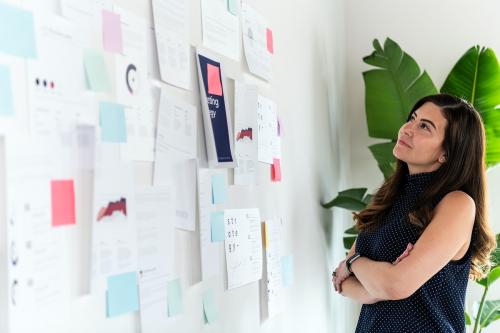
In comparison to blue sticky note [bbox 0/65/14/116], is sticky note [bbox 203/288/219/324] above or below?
below

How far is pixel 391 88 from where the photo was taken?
254 cm

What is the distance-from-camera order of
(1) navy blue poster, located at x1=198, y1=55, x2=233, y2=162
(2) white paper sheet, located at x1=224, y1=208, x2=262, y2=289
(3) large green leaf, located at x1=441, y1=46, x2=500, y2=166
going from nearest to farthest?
(1) navy blue poster, located at x1=198, y1=55, x2=233, y2=162
(2) white paper sheet, located at x1=224, y1=208, x2=262, y2=289
(3) large green leaf, located at x1=441, y1=46, x2=500, y2=166

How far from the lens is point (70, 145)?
40.1 inches

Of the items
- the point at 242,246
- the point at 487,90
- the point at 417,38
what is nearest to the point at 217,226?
the point at 242,246

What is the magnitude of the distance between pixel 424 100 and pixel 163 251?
40.3 inches

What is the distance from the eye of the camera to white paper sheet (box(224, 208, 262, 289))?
62.6 inches

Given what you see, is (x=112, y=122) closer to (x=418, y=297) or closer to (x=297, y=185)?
(x=418, y=297)

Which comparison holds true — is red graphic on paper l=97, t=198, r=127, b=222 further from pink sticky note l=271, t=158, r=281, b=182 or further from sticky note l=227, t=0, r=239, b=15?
pink sticky note l=271, t=158, r=281, b=182

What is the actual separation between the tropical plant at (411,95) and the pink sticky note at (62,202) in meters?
1.59

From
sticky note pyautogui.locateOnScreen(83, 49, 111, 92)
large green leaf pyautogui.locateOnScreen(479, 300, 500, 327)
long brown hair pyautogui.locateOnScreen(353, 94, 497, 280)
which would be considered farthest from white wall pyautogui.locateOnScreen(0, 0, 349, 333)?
large green leaf pyautogui.locateOnScreen(479, 300, 500, 327)

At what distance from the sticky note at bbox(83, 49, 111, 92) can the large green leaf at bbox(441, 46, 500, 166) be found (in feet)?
5.97

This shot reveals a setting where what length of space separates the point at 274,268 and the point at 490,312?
1176 millimetres

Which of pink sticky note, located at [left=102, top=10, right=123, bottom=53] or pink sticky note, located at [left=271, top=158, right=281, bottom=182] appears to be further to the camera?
pink sticky note, located at [left=271, top=158, right=281, bottom=182]

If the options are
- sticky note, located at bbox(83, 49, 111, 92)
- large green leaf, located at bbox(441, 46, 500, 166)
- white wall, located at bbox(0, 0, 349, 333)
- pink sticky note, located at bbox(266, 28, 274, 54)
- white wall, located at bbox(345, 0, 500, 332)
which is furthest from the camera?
white wall, located at bbox(345, 0, 500, 332)
